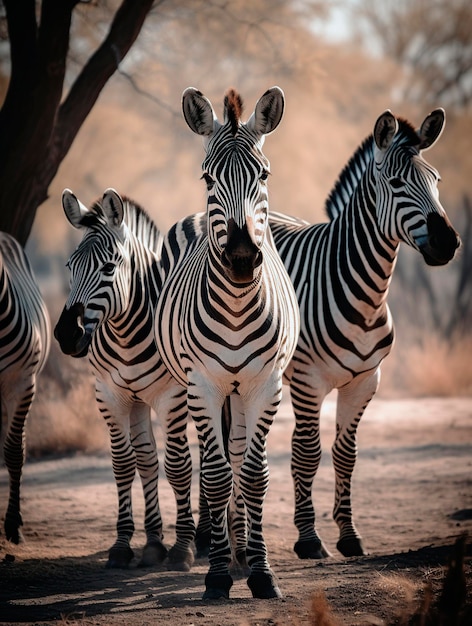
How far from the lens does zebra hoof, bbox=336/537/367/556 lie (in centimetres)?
644

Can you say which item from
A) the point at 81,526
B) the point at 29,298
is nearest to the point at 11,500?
the point at 81,526

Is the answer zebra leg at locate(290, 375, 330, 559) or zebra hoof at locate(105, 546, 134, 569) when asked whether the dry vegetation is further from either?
zebra leg at locate(290, 375, 330, 559)

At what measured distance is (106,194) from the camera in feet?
19.2

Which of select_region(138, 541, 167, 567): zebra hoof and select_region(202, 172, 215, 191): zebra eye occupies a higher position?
select_region(202, 172, 215, 191): zebra eye

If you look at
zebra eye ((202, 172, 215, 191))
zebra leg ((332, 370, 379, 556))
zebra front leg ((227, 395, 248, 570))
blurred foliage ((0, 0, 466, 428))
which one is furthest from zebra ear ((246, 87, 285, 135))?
blurred foliage ((0, 0, 466, 428))

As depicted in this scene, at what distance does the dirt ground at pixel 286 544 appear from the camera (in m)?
4.67

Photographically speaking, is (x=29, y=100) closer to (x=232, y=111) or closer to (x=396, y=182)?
(x=232, y=111)

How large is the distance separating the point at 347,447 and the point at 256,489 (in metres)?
1.66

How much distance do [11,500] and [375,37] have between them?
2427 cm

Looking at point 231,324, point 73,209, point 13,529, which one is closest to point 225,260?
point 231,324

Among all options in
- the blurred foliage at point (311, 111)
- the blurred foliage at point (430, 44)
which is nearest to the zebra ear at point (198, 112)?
the blurred foliage at point (311, 111)

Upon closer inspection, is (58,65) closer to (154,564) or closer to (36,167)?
(36,167)

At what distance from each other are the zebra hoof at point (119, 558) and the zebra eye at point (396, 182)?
3.25 meters

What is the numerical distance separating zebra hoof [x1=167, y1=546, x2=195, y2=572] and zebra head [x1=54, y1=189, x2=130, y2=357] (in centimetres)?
164
